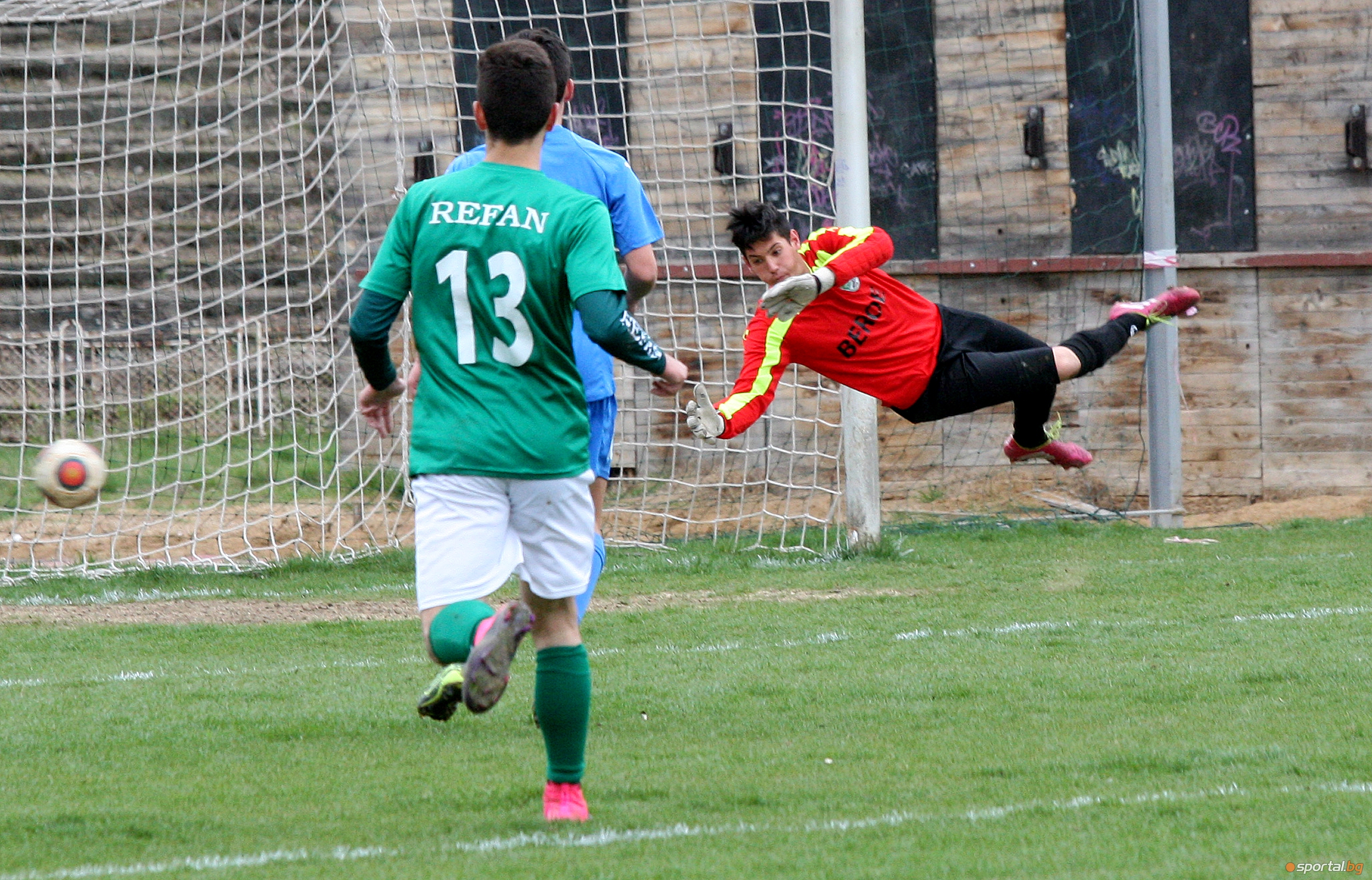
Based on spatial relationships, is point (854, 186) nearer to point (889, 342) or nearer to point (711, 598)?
point (889, 342)

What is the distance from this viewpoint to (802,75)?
43.3 feet

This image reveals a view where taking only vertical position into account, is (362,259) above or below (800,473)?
above

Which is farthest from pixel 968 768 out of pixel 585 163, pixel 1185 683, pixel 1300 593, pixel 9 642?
pixel 9 642

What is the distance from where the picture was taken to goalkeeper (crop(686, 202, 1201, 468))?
20.4 ft

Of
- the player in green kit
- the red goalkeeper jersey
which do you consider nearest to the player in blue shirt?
the player in green kit

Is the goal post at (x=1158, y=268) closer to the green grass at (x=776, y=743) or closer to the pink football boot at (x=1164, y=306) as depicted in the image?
the green grass at (x=776, y=743)

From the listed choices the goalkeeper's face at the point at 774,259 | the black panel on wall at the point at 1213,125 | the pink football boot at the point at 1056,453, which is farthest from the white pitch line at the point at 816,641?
the black panel on wall at the point at 1213,125

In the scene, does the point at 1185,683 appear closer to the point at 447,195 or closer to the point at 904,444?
the point at 447,195

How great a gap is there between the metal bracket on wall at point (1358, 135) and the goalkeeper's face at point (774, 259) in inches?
347

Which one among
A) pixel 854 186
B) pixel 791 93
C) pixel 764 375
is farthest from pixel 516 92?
pixel 791 93

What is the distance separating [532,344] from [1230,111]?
1152 cm

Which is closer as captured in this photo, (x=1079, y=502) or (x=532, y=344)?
(x=532, y=344)

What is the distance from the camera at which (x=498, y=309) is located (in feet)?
10.9

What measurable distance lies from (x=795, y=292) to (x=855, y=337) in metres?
0.98
